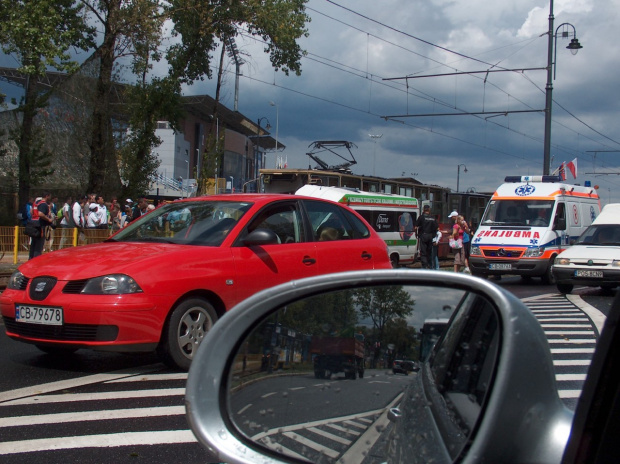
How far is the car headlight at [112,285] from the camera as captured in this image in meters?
5.37

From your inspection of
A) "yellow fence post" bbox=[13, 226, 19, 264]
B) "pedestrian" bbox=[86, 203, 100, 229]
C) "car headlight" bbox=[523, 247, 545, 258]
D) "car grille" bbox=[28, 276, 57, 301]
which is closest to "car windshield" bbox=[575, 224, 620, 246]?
"car headlight" bbox=[523, 247, 545, 258]

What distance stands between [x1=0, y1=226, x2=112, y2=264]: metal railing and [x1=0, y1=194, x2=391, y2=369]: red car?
1073 cm

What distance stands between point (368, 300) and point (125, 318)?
3.97 meters

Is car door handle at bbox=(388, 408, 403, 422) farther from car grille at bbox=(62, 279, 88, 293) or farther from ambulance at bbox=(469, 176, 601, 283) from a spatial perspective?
ambulance at bbox=(469, 176, 601, 283)

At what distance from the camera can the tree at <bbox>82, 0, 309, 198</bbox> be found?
22.4m

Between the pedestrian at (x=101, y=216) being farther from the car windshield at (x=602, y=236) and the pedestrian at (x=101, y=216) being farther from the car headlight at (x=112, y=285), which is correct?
the car headlight at (x=112, y=285)

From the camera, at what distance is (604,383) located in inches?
45.8

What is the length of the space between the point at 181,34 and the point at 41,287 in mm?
22910

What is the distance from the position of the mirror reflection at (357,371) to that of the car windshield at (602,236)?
13.8 m

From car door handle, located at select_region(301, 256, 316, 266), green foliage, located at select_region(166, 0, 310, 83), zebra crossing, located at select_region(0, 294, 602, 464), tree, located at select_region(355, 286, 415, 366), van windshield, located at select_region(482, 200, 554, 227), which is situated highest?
green foliage, located at select_region(166, 0, 310, 83)

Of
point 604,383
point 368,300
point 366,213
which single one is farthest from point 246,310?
point 366,213

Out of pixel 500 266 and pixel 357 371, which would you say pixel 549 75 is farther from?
pixel 357 371

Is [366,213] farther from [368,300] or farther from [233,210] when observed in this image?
[368,300]

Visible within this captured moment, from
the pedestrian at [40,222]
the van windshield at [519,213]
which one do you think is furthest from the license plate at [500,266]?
the pedestrian at [40,222]
